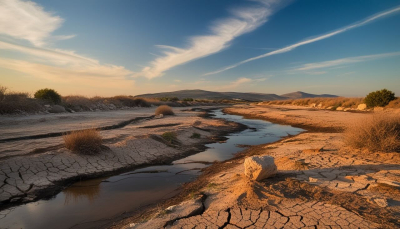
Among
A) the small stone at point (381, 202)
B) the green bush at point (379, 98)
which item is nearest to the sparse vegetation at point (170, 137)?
the small stone at point (381, 202)

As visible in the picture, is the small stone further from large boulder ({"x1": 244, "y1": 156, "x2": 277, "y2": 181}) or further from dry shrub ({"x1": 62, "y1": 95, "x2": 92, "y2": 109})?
dry shrub ({"x1": 62, "y1": 95, "x2": 92, "y2": 109})

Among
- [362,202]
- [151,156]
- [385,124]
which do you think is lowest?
[151,156]

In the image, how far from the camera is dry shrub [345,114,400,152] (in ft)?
19.7

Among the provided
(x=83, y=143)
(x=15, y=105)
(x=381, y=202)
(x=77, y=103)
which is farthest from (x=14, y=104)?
(x=381, y=202)

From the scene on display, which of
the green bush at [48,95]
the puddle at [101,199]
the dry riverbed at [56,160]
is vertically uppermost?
the green bush at [48,95]

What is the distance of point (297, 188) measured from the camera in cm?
385

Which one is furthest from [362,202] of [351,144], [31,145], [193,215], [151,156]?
[31,145]

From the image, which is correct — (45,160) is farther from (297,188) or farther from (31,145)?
(297,188)

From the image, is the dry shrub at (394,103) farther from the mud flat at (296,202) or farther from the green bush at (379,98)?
the mud flat at (296,202)

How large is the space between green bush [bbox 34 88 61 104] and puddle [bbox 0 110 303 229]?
2214cm

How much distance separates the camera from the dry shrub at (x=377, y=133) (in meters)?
6.00

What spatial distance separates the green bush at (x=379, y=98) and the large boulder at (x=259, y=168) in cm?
2564

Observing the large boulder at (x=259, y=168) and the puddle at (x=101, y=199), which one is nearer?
the puddle at (x=101, y=199)

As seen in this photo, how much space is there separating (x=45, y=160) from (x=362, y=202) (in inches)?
302
